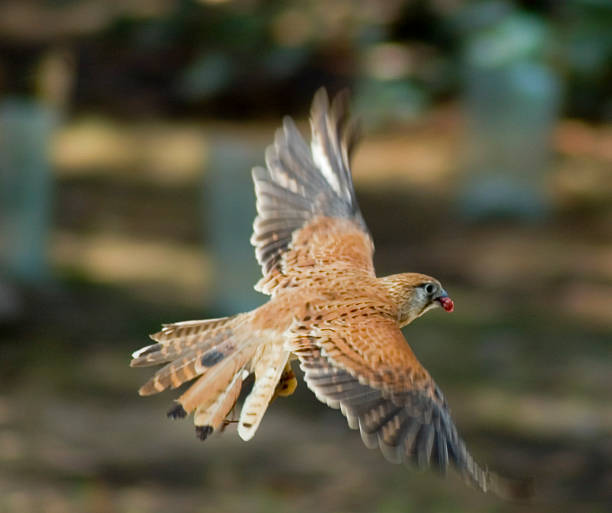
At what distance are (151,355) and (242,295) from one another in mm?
4990

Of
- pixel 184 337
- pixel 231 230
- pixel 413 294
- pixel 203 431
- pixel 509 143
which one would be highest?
pixel 509 143

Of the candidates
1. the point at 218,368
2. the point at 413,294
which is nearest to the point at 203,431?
the point at 218,368

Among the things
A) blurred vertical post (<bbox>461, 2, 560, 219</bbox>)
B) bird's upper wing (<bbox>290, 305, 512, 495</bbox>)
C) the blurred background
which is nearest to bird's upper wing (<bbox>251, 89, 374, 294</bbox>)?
bird's upper wing (<bbox>290, 305, 512, 495</bbox>)

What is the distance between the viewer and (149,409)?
6.82m

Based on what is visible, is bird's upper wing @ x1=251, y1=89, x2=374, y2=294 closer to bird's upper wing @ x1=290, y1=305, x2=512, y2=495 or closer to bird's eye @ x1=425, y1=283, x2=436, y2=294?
bird's eye @ x1=425, y1=283, x2=436, y2=294

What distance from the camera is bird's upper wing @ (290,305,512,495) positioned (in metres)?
2.71

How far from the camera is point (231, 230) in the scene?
7938 mm

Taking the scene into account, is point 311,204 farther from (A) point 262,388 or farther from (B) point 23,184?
(B) point 23,184

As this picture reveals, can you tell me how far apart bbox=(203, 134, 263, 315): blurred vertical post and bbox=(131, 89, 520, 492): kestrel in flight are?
4339 mm

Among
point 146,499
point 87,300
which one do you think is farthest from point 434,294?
point 87,300

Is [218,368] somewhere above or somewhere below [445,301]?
below

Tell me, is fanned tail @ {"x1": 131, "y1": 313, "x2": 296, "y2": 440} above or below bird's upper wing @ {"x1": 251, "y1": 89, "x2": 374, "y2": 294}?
below

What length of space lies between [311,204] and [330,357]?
1023 millimetres

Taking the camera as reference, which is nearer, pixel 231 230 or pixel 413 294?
pixel 413 294
